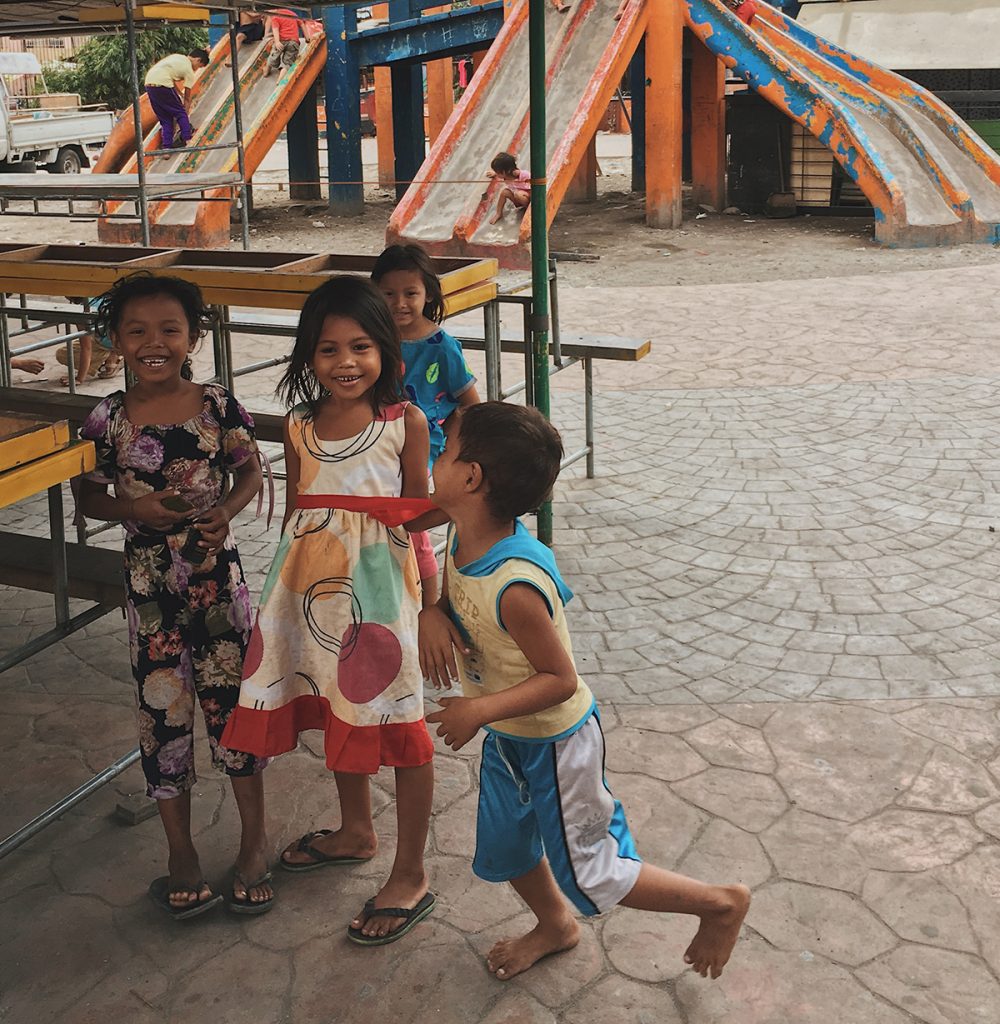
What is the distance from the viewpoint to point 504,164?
13273mm

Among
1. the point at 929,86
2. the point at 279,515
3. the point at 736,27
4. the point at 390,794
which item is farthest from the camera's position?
the point at 929,86

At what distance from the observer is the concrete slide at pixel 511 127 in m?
13.5

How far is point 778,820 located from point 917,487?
3.11 metres

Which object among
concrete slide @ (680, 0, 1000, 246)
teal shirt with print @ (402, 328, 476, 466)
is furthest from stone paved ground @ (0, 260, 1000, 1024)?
concrete slide @ (680, 0, 1000, 246)

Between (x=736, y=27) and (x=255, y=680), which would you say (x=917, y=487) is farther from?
(x=736, y=27)

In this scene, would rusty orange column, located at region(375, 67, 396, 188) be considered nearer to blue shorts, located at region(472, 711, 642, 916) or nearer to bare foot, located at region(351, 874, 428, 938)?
bare foot, located at region(351, 874, 428, 938)

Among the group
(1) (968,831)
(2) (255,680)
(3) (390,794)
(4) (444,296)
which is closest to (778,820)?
(1) (968,831)

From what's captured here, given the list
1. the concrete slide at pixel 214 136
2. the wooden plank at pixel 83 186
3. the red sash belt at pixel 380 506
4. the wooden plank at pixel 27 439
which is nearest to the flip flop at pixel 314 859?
the red sash belt at pixel 380 506

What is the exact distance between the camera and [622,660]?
439 cm

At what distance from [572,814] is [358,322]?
1.23 m

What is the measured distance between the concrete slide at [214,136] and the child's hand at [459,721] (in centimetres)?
1373

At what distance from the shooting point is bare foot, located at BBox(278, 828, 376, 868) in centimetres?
322

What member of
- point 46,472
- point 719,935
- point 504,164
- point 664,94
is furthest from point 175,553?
point 664,94

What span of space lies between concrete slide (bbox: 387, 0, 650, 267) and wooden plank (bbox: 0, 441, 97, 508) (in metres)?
10.3
